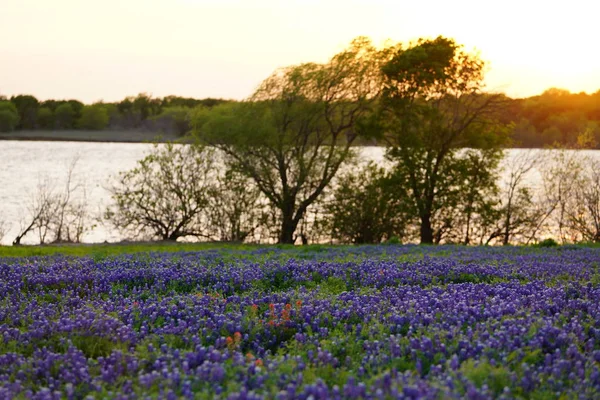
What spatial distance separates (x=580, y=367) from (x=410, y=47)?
32.5 metres

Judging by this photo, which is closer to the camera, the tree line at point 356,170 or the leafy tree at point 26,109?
the tree line at point 356,170

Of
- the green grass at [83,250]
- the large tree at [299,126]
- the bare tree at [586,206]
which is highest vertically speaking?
the large tree at [299,126]

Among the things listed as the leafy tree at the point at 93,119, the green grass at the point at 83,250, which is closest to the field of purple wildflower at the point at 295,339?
the green grass at the point at 83,250

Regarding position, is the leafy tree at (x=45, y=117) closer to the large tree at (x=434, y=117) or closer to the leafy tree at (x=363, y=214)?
the leafy tree at (x=363, y=214)

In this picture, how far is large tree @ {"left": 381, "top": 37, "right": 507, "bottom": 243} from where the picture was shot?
3456 cm

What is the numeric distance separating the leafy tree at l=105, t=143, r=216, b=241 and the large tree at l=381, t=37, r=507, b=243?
11655 millimetres

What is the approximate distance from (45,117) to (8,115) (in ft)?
23.5

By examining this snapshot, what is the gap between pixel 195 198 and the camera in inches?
1437

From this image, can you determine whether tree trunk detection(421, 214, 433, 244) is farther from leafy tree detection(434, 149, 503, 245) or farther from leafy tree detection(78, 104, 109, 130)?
leafy tree detection(78, 104, 109, 130)

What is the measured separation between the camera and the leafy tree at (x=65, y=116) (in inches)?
3182

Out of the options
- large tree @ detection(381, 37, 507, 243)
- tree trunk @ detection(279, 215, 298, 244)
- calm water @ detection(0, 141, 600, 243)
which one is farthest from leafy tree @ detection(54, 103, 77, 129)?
large tree @ detection(381, 37, 507, 243)

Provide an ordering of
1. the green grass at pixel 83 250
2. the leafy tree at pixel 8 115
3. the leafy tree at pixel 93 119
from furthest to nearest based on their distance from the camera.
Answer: the leafy tree at pixel 93 119 → the leafy tree at pixel 8 115 → the green grass at pixel 83 250

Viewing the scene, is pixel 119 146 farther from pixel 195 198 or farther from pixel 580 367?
pixel 580 367

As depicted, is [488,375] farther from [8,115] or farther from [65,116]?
[65,116]
